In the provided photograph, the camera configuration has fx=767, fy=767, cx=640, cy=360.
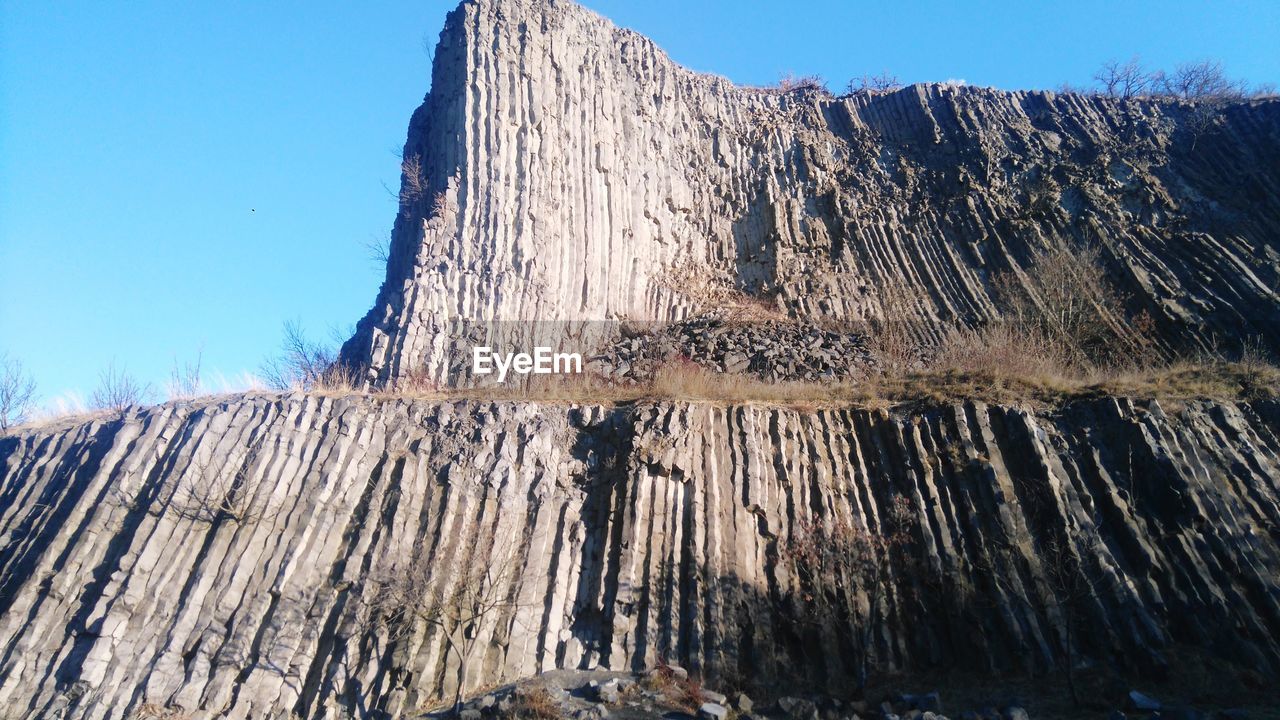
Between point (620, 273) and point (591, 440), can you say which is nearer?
point (591, 440)

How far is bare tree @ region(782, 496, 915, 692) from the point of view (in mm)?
10898

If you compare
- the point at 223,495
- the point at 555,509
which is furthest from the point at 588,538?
the point at 223,495

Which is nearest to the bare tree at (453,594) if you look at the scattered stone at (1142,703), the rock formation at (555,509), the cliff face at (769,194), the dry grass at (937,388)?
the rock formation at (555,509)

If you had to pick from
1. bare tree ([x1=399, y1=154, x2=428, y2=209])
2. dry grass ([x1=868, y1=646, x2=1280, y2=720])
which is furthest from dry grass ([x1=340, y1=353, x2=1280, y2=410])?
bare tree ([x1=399, y1=154, x2=428, y2=209])

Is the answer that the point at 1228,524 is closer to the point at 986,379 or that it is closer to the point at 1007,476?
the point at 1007,476

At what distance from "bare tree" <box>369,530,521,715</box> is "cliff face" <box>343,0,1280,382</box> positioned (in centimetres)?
455

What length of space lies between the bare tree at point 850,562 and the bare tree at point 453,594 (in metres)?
4.29

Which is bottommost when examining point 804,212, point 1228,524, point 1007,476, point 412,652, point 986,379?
point 412,652

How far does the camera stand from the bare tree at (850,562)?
35.8 feet

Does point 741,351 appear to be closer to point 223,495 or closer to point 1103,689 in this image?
point 1103,689

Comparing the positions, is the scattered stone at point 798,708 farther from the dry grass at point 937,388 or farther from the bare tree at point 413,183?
the bare tree at point 413,183

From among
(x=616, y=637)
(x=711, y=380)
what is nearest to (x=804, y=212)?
(x=711, y=380)

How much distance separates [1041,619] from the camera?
10.4 meters

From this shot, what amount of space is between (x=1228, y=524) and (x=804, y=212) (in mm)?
13516
